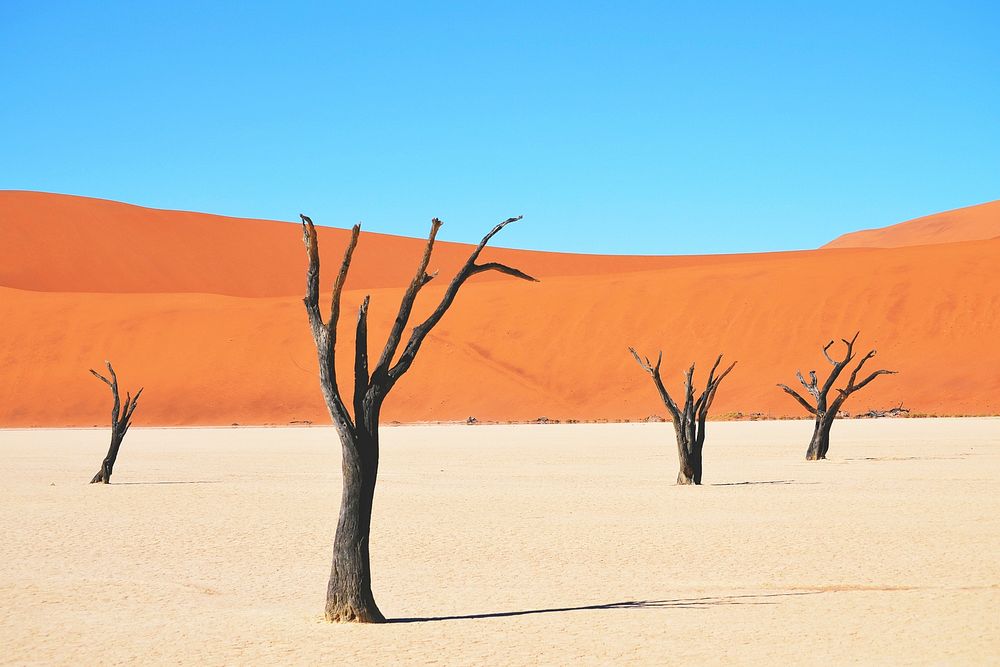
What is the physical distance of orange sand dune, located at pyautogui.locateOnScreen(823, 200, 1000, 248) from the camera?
139 m

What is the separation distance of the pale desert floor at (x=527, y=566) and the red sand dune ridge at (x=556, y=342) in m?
30.9

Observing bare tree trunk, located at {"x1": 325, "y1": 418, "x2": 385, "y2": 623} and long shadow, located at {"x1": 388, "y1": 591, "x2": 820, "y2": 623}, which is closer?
bare tree trunk, located at {"x1": 325, "y1": 418, "x2": 385, "y2": 623}

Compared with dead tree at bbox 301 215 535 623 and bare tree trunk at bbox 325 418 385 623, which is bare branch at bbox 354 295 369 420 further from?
bare tree trunk at bbox 325 418 385 623

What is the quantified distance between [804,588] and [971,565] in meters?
2.05

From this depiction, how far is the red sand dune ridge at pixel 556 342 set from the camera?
180 feet

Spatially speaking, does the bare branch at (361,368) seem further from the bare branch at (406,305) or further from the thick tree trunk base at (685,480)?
the thick tree trunk base at (685,480)

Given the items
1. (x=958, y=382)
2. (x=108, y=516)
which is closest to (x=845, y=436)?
(x=958, y=382)

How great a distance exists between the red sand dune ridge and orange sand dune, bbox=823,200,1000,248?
228 ft

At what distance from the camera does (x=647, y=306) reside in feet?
219

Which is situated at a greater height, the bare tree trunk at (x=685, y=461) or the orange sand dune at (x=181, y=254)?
the orange sand dune at (x=181, y=254)

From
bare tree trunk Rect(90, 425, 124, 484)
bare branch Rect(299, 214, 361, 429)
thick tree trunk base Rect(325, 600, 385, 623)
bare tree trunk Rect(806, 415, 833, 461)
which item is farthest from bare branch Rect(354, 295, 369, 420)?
bare tree trunk Rect(806, 415, 833, 461)

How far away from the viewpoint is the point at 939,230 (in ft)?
482

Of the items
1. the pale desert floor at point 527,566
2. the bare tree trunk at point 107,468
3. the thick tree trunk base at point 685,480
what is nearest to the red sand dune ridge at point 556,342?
the pale desert floor at point 527,566

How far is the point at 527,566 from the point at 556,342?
173 feet
